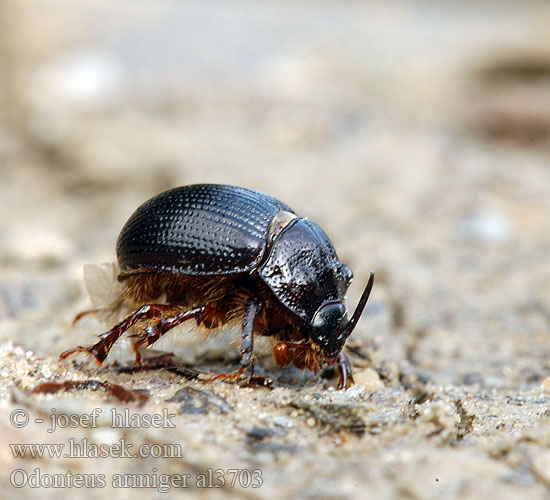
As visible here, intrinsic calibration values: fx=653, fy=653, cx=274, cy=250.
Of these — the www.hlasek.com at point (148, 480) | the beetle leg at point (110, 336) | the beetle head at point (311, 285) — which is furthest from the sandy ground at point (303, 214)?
the beetle head at point (311, 285)

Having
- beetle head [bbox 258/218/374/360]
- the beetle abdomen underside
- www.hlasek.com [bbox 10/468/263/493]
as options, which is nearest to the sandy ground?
www.hlasek.com [bbox 10/468/263/493]

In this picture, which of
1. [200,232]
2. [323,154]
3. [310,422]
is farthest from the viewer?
[323,154]

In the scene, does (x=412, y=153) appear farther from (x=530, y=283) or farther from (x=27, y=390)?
(x=27, y=390)

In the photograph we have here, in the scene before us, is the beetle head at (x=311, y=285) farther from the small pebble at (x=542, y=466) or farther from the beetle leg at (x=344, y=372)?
the small pebble at (x=542, y=466)

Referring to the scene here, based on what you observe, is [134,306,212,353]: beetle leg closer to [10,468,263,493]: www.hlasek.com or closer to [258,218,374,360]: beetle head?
[258,218,374,360]: beetle head

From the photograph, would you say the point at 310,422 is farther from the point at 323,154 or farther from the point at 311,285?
the point at 323,154

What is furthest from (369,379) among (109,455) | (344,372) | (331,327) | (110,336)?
(109,455)
